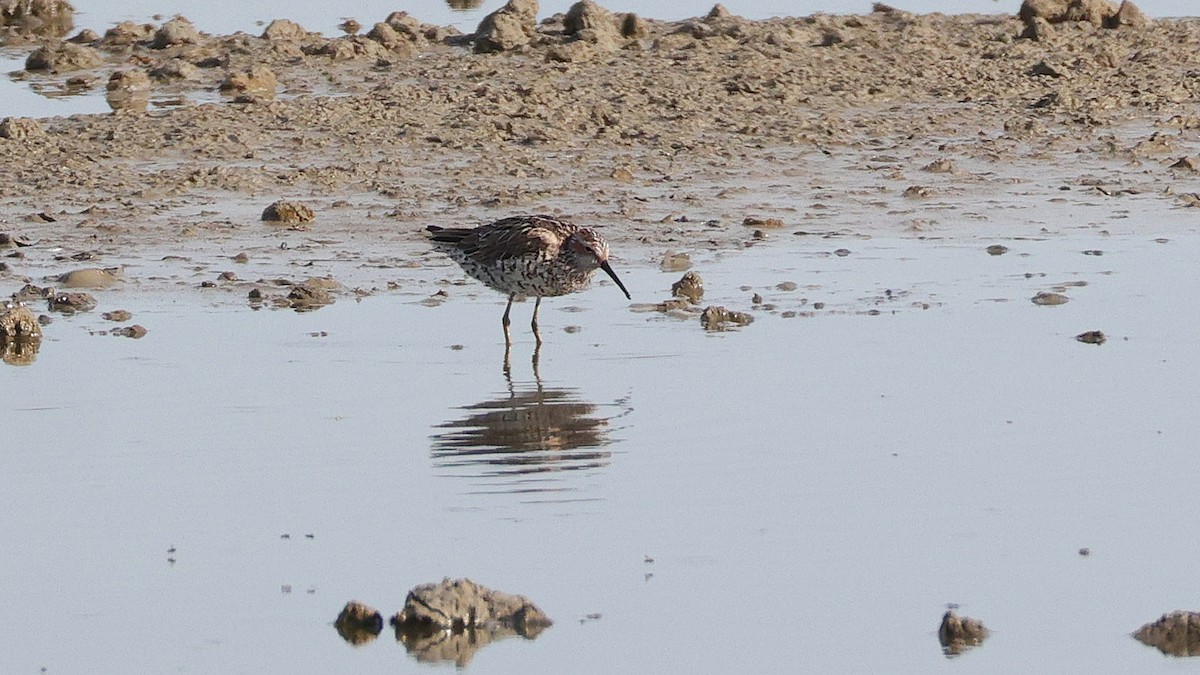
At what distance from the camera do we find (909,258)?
44.1 feet

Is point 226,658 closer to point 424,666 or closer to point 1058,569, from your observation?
point 424,666

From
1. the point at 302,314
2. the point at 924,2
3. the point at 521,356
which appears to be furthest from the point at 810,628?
the point at 924,2

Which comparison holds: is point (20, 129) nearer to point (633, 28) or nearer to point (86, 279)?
point (86, 279)

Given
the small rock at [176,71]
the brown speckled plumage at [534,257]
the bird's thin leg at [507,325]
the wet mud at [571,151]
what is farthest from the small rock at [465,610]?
the small rock at [176,71]

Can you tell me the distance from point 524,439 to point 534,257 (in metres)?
2.61

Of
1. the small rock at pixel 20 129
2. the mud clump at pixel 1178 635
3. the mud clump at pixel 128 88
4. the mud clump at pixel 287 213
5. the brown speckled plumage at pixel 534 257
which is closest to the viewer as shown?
the mud clump at pixel 1178 635

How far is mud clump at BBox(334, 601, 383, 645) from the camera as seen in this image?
6871 millimetres

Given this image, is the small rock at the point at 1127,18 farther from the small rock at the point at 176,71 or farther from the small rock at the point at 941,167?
the small rock at the point at 176,71

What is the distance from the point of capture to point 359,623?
6.90 m

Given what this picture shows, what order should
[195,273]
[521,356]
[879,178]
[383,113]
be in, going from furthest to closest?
[383,113]
[879,178]
[195,273]
[521,356]

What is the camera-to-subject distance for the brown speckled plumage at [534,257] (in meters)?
12.1

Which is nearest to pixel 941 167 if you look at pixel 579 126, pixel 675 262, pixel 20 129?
pixel 579 126

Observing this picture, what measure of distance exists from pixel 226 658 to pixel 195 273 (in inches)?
264

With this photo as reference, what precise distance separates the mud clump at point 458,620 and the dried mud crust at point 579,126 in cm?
664
